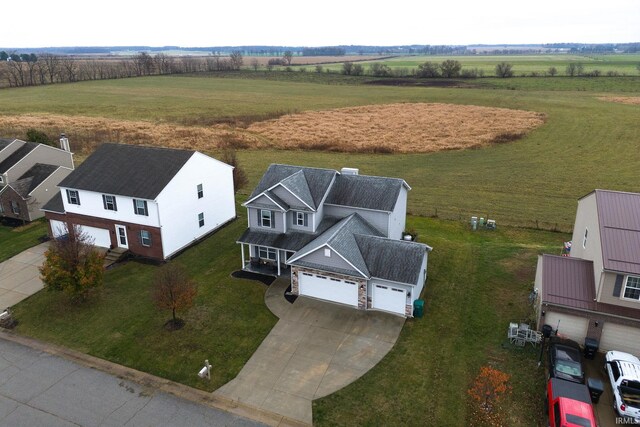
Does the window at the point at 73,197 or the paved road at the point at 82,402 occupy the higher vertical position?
the window at the point at 73,197

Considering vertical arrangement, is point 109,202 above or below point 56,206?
above

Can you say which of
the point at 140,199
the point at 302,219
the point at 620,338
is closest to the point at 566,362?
the point at 620,338

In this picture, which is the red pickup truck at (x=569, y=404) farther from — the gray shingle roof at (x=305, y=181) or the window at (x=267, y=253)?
the window at (x=267, y=253)

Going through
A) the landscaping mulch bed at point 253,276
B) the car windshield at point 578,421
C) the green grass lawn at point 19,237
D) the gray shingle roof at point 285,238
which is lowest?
the landscaping mulch bed at point 253,276

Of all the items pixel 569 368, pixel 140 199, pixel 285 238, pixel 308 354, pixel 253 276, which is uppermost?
pixel 140 199

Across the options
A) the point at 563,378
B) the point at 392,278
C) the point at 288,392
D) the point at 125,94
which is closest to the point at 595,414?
the point at 563,378

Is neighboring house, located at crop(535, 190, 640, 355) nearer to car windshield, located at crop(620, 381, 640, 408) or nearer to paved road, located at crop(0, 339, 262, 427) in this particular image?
car windshield, located at crop(620, 381, 640, 408)

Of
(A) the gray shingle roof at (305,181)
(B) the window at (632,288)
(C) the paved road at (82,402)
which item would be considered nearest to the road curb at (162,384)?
(C) the paved road at (82,402)

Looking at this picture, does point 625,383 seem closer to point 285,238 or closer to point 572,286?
point 572,286
